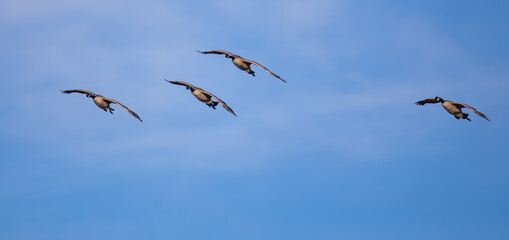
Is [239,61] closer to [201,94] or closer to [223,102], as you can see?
[201,94]

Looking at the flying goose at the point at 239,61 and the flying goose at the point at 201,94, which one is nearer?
the flying goose at the point at 201,94

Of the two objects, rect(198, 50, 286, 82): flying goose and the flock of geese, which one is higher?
rect(198, 50, 286, 82): flying goose

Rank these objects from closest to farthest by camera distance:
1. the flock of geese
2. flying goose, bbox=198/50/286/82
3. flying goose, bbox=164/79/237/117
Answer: the flock of geese → flying goose, bbox=164/79/237/117 → flying goose, bbox=198/50/286/82

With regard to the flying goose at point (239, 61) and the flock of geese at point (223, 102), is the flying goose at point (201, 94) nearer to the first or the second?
the flock of geese at point (223, 102)

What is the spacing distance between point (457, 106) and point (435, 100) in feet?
8.52

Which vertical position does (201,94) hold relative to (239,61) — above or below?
below

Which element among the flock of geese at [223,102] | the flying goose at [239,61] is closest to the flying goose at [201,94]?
the flock of geese at [223,102]

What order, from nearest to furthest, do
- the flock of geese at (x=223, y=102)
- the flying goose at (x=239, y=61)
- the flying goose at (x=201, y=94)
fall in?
the flock of geese at (x=223, y=102)
the flying goose at (x=201, y=94)
the flying goose at (x=239, y=61)

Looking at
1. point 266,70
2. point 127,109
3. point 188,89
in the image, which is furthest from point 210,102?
point 127,109

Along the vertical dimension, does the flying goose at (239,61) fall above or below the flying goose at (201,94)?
above

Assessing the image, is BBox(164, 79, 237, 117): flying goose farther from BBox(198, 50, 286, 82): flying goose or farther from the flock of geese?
BBox(198, 50, 286, 82): flying goose

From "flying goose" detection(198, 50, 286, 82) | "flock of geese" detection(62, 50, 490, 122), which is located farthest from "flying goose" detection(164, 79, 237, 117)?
"flying goose" detection(198, 50, 286, 82)

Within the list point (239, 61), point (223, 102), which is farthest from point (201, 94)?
point (223, 102)

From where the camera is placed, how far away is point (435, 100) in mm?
69438
